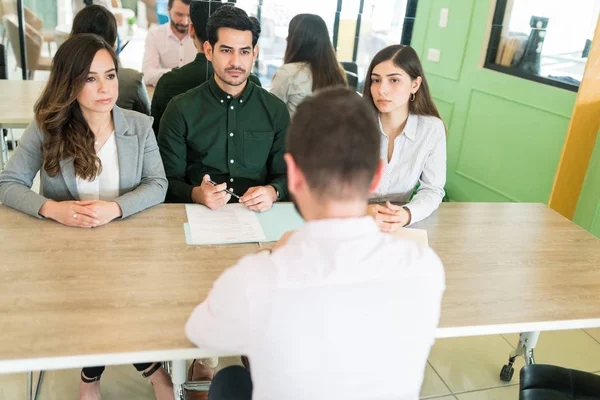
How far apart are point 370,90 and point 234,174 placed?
0.63 m

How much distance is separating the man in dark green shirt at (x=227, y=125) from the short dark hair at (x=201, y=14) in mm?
681

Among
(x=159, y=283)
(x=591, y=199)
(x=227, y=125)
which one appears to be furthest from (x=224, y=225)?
(x=591, y=199)

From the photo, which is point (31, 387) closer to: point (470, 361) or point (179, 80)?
point (179, 80)

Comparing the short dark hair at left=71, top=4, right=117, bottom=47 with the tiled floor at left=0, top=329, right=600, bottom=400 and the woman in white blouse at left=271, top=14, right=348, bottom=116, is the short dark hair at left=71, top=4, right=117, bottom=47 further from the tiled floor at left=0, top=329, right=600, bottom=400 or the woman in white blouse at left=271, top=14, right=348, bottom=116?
the tiled floor at left=0, top=329, right=600, bottom=400

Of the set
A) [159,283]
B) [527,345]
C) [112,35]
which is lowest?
[527,345]

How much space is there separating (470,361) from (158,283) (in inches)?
61.7

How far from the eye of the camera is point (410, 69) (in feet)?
6.43

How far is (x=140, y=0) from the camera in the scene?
360cm

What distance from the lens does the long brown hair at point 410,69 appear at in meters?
1.96

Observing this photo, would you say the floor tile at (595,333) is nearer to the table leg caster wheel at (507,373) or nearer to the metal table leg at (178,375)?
the table leg caster wheel at (507,373)

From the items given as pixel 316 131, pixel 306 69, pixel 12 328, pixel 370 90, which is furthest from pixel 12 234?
pixel 306 69

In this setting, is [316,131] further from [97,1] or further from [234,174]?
[97,1]

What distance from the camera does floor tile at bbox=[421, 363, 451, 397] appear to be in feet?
6.81

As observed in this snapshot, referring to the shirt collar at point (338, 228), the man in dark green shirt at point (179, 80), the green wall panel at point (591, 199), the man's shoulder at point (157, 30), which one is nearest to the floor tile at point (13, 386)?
the man in dark green shirt at point (179, 80)
